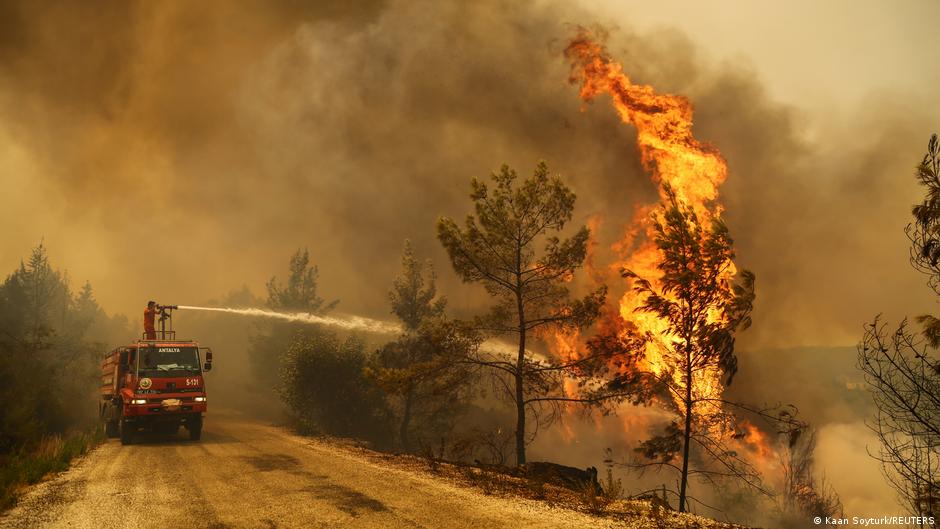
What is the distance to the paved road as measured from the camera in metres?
9.90

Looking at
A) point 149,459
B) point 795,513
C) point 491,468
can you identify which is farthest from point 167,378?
point 795,513

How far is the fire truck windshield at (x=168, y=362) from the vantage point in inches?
774

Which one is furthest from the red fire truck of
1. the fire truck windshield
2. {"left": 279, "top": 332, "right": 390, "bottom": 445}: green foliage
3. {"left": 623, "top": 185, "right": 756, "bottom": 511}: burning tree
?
{"left": 623, "top": 185, "right": 756, "bottom": 511}: burning tree

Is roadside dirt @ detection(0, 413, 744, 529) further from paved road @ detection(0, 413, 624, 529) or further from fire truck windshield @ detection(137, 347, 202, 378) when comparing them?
fire truck windshield @ detection(137, 347, 202, 378)

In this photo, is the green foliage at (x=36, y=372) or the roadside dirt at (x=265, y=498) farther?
the green foliage at (x=36, y=372)

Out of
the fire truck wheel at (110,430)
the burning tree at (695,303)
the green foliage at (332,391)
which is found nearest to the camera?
the burning tree at (695,303)

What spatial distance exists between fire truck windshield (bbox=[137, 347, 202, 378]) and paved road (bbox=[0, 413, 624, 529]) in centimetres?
346

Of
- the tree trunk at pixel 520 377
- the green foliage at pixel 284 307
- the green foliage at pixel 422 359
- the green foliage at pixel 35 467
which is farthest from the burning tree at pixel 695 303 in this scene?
the green foliage at pixel 284 307

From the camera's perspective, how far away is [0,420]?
79.2 ft

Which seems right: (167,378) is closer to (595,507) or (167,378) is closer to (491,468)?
(491,468)

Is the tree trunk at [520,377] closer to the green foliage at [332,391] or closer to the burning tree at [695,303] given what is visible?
the burning tree at [695,303]

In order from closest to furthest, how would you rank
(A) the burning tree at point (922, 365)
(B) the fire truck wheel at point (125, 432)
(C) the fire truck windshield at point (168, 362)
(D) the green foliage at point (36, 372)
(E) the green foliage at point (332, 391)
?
(A) the burning tree at point (922, 365) < (B) the fire truck wheel at point (125, 432) < (C) the fire truck windshield at point (168, 362) < (D) the green foliage at point (36, 372) < (E) the green foliage at point (332, 391)

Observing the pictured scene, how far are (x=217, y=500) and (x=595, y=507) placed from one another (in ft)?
25.2

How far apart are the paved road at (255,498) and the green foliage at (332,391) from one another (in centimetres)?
1740
